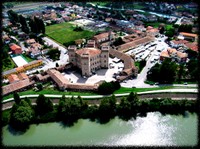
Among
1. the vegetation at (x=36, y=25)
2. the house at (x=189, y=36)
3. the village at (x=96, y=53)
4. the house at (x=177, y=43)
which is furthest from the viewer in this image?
the vegetation at (x=36, y=25)

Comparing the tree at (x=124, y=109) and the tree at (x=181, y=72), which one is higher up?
the tree at (x=181, y=72)

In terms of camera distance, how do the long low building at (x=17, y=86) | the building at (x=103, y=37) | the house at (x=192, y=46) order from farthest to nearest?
the building at (x=103, y=37) < the house at (x=192, y=46) < the long low building at (x=17, y=86)

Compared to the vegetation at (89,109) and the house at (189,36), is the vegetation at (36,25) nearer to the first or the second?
the vegetation at (89,109)

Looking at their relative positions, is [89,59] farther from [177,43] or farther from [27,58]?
[177,43]

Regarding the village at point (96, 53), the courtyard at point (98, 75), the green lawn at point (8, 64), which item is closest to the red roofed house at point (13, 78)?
the village at point (96, 53)

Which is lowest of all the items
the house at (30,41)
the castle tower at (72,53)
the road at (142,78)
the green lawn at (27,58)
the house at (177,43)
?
the green lawn at (27,58)

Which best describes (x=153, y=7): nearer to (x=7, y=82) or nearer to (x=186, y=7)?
(x=186, y=7)

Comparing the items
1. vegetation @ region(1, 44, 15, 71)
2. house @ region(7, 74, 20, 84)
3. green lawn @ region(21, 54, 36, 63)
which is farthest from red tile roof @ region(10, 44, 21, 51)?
house @ region(7, 74, 20, 84)

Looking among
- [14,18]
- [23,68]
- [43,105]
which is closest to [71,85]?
[43,105]

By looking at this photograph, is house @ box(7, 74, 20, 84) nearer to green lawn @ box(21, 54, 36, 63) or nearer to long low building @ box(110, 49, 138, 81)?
green lawn @ box(21, 54, 36, 63)
